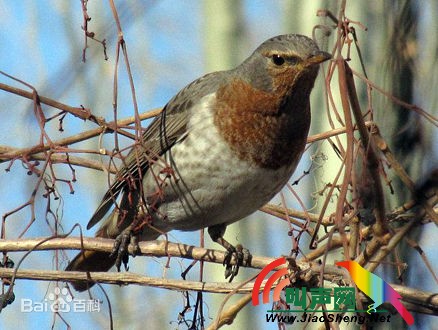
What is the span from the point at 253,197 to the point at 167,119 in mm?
628

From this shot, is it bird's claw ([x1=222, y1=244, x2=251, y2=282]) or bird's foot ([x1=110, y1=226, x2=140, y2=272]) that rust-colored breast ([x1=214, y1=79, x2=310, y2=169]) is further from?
bird's foot ([x1=110, y1=226, x2=140, y2=272])

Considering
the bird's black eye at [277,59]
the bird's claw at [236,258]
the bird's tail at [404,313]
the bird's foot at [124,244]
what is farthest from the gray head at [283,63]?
the bird's tail at [404,313]

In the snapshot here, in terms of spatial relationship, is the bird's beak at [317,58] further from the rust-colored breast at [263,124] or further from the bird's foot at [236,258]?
the bird's foot at [236,258]

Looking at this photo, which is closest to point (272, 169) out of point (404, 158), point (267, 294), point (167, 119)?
point (167, 119)

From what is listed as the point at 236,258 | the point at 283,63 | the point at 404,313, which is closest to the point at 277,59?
the point at 283,63

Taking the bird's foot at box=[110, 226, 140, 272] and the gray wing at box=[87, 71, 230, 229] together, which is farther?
the gray wing at box=[87, 71, 230, 229]

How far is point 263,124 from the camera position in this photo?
14.0 feet

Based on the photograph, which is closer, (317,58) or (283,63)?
(317,58)

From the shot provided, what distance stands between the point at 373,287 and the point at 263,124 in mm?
1614

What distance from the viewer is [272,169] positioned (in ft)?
13.9

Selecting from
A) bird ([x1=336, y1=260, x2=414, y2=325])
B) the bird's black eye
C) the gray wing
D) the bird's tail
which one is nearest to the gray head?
the bird's black eye

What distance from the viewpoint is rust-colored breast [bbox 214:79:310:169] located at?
13.8 ft

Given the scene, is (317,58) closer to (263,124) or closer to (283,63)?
(283,63)

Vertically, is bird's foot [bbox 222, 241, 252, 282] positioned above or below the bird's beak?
below
